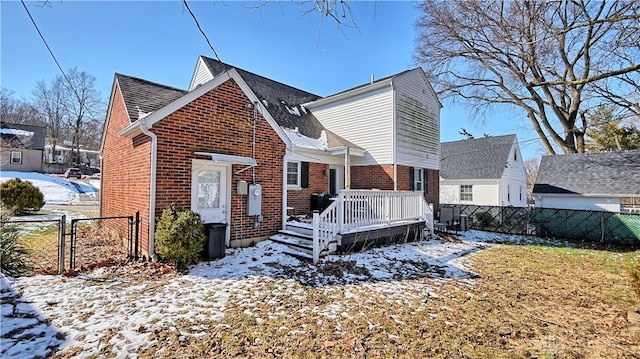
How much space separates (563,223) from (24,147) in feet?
156

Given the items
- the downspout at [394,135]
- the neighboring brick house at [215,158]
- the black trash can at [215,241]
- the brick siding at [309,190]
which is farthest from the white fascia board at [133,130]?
the downspout at [394,135]

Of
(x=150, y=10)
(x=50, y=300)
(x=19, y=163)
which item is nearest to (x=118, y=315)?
(x=50, y=300)

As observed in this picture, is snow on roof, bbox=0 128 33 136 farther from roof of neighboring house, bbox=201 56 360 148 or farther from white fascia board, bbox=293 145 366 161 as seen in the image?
white fascia board, bbox=293 145 366 161

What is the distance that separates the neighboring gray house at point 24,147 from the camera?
3017cm

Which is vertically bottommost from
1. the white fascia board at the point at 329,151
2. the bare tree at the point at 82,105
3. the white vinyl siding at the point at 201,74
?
the white fascia board at the point at 329,151

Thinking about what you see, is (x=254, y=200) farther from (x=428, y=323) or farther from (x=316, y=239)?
(x=428, y=323)

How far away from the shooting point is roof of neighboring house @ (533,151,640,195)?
1497 cm

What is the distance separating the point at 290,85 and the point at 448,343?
16684 mm

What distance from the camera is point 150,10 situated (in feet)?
17.9

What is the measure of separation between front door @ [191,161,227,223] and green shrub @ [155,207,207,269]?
95 cm

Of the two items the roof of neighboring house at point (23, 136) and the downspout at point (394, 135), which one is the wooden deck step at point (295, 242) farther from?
the roof of neighboring house at point (23, 136)

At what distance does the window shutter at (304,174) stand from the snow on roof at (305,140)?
78 centimetres

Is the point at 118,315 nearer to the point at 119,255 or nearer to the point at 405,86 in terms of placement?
the point at 119,255

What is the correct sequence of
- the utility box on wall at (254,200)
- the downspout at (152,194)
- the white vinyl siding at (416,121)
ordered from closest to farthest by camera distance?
the downspout at (152,194) → the utility box on wall at (254,200) → the white vinyl siding at (416,121)
